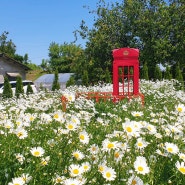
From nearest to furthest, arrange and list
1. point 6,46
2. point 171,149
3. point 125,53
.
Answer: point 171,149 → point 125,53 → point 6,46

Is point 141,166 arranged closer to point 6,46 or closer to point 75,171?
point 75,171

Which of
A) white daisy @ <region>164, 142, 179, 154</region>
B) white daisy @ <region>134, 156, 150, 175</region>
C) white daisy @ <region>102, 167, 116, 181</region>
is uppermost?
white daisy @ <region>164, 142, 179, 154</region>

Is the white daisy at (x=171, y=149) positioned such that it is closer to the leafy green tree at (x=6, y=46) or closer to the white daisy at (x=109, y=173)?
the white daisy at (x=109, y=173)

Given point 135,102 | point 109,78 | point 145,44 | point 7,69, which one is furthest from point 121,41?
point 135,102

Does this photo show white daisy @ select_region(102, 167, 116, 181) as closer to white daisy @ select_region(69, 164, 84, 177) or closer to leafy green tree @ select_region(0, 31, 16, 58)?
white daisy @ select_region(69, 164, 84, 177)

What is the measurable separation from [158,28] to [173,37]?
152 centimetres

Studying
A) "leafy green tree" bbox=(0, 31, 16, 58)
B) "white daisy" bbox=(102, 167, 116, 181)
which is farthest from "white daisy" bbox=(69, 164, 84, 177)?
"leafy green tree" bbox=(0, 31, 16, 58)

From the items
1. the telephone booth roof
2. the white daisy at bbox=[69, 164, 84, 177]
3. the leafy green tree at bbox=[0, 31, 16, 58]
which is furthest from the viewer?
the leafy green tree at bbox=[0, 31, 16, 58]

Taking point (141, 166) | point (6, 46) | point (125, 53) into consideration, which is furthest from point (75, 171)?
point (6, 46)

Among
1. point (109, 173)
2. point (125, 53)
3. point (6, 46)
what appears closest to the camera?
point (109, 173)

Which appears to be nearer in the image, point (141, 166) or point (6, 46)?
point (141, 166)

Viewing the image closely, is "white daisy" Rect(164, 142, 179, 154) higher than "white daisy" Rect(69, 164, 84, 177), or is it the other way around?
"white daisy" Rect(164, 142, 179, 154)

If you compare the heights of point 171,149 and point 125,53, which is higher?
point 125,53

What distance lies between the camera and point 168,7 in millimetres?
28016
